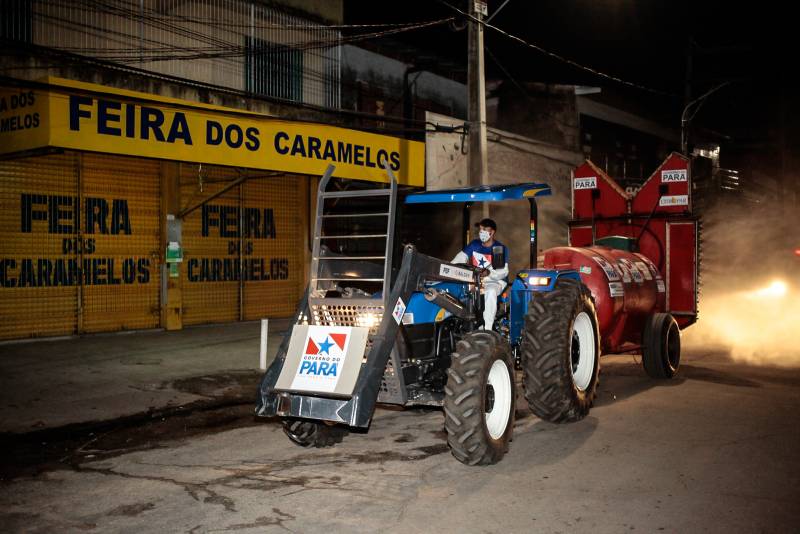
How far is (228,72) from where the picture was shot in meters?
17.9

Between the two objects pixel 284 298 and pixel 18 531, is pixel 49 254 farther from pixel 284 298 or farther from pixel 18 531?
pixel 18 531

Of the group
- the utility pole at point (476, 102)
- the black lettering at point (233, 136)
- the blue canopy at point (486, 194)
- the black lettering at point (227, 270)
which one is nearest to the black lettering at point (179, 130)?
the black lettering at point (233, 136)

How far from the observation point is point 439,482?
601 centimetres

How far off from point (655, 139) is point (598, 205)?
91.3 ft

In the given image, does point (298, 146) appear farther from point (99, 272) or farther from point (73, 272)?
point (73, 272)

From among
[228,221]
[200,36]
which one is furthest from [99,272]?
[200,36]

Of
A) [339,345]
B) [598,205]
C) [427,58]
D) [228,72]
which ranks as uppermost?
[427,58]

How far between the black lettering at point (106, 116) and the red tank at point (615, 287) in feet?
24.8

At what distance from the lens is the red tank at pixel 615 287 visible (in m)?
10.2

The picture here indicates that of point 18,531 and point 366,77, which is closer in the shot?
point 18,531

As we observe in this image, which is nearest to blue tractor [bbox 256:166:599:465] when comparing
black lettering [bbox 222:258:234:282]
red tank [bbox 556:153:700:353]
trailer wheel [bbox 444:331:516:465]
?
trailer wheel [bbox 444:331:516:465]

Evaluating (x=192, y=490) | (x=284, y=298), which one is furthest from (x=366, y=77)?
(x=192, y=490)

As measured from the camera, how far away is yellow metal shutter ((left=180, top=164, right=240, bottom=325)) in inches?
666

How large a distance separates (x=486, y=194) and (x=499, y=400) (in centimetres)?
199
